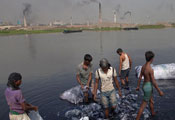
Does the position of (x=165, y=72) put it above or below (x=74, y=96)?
above

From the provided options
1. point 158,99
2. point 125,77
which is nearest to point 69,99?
point 125,77

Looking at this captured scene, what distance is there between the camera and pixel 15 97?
3.98 meters

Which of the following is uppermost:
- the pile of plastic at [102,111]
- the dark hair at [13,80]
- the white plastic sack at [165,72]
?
the dark hair at [13,80]

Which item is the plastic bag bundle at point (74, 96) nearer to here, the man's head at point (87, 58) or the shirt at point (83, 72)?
the shirt at point (83, 72)

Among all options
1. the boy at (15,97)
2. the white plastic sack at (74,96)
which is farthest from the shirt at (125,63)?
the boy at (15,97)

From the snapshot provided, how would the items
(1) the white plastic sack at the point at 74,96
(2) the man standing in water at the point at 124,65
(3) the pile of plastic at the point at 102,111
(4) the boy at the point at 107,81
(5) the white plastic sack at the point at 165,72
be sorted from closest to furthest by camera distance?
1. (4) the boy at the point at 107,81
2. (3) the pile of plastic at the point at 102,111
3. (1) the white plastic sack at the point at 74,96
4. (2) the man standing in water at the point at 124,65
5. (5) the white plastic sack at the point at 165,72

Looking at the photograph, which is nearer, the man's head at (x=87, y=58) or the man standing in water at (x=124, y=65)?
the man's head at (x=87, y=58)

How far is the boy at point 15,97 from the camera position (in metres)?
3.95

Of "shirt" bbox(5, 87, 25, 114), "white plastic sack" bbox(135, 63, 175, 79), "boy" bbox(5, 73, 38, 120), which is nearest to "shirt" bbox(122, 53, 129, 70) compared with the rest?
"white plastic sack" bbox(135, 63, 175, 79)

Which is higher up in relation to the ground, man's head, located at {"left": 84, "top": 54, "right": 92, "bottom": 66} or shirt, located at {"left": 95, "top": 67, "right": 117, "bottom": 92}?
man's head, located at {"left": 84, "top": 54, "right": 92, "bottom": 66}

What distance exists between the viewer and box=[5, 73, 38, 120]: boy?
155 inches

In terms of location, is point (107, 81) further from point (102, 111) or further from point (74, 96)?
point (74, 96)

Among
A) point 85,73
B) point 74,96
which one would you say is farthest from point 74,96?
point 85,73

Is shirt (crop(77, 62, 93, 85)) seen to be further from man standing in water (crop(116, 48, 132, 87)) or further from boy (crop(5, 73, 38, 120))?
boy (crop(5, 73, 38, 120))
